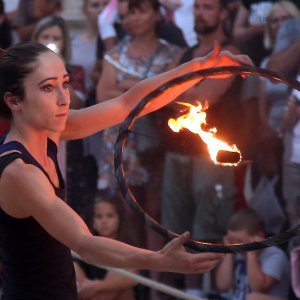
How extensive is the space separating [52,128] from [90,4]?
9.93ft

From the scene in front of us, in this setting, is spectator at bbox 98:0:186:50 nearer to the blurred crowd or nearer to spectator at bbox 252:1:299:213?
the blurred crowd

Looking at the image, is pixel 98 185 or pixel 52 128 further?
pixel 98 185

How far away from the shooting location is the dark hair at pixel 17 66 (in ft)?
10.6

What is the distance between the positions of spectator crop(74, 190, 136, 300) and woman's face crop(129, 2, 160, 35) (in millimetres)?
1002

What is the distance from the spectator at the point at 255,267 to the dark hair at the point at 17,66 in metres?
2.20

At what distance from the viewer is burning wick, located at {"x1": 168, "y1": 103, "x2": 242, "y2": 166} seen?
10.9ft

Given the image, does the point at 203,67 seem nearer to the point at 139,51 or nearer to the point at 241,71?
the point at 241,71

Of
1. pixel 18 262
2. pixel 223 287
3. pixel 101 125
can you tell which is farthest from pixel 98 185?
pixel 18 262

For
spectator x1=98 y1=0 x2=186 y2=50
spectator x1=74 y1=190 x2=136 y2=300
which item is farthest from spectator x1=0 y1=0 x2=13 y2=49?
spectator x1=74 y1=190 x2=136 y2=300

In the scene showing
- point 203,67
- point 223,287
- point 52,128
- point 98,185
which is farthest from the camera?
point 98,185

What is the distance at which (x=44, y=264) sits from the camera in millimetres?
3266

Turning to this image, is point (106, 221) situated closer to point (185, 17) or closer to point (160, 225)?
point (185, 17)

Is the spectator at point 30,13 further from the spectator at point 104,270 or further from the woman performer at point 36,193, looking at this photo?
the woman performer at point 36,193

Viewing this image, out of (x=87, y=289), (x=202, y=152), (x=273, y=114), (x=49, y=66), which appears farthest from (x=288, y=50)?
(x=49, y=66)
